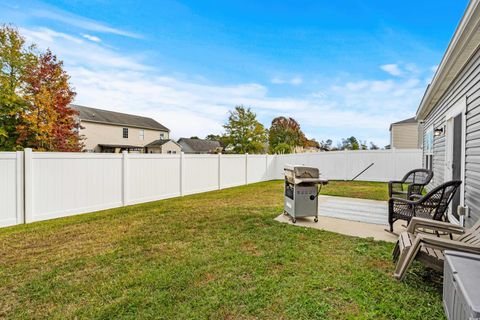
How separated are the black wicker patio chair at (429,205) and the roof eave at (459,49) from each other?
198cm

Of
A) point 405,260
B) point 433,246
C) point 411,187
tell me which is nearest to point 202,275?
point 405,260

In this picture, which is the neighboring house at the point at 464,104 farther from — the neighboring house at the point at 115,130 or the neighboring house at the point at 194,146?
the neighboring house at the point at 194,146

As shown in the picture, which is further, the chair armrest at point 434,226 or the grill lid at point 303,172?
the grill lid at point 303,172

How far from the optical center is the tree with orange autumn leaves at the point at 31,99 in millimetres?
13469

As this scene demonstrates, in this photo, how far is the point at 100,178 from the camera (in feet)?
20.5

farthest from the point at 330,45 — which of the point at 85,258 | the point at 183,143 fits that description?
the point at 183,143

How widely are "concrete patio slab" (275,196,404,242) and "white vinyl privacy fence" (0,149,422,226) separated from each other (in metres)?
4.16

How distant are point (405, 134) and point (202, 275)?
861 inches

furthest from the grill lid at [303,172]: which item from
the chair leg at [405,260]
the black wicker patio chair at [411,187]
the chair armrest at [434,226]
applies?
the chair leg at [405,260]

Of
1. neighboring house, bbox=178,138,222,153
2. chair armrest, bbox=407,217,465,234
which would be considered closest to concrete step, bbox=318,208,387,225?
chair armrest, bbox=407,217,465,234

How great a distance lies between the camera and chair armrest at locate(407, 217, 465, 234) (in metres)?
2.90

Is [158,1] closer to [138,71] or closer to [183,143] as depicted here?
[138,71]

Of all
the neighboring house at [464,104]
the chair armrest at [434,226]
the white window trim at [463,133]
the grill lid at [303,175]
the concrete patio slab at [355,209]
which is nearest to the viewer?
the chair armrest at [434,226]

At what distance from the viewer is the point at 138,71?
11.4 m
